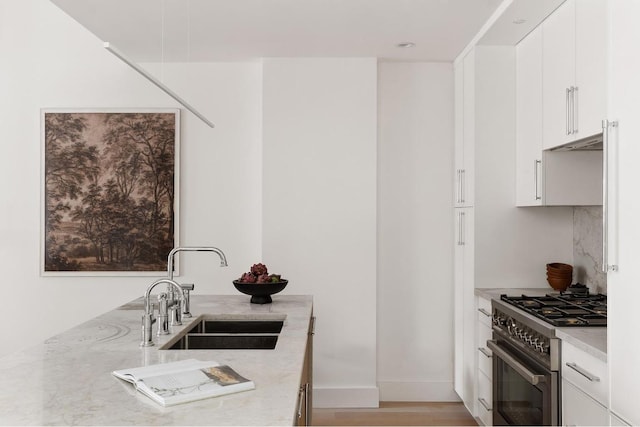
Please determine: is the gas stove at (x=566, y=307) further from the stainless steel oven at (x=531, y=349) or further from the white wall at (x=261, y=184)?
the white wall at (x=261, y=184)

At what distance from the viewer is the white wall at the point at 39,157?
4789 millimetres

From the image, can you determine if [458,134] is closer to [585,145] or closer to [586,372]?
[585,145]

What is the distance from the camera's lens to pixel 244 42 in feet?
14.1

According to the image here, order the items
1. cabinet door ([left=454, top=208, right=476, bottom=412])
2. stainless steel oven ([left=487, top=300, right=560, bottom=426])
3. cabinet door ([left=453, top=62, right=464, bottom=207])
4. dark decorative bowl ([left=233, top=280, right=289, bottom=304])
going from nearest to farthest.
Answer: stainless steel oven ([left=487, top=300, right=560, bottom=426]) < dark decorative bowl ([left=233, top=280, right=289, bottom=304]) < cabinet door ([left=454, top=208, right=476, bottom=412]) < cabinet door ([left=453, top=62, right=464, bottom=207])

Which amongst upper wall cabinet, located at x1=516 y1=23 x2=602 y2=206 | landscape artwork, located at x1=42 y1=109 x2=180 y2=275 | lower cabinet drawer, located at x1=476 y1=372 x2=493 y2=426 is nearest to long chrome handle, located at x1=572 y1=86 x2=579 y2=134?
upper wall cabinet, located at x1=516 y1=23 x2=602 y2=206

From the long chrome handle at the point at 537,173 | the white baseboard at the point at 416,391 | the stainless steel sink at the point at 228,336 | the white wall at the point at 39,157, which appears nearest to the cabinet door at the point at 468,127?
the long chrome handle at the point at 537,173

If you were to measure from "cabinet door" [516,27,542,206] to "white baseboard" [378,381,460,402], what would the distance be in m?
1.65

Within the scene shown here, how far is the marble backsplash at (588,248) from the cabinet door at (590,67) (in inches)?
34.7

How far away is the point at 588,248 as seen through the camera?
152 inches

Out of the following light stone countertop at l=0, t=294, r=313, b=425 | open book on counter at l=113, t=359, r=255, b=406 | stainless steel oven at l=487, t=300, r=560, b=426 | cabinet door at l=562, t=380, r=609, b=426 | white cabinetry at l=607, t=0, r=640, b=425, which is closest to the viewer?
light stone countertop at l=0, t=294, r=313, b=425

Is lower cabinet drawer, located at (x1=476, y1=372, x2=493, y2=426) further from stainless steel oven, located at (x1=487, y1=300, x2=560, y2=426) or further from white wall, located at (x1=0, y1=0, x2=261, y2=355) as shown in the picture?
white wall, located at (x1=0, y1=0, x2=261, y2=355)

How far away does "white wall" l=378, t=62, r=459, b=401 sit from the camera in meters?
4.83

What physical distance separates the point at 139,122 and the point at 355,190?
175cm

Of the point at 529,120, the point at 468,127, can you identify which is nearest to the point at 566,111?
the point at 529,120
